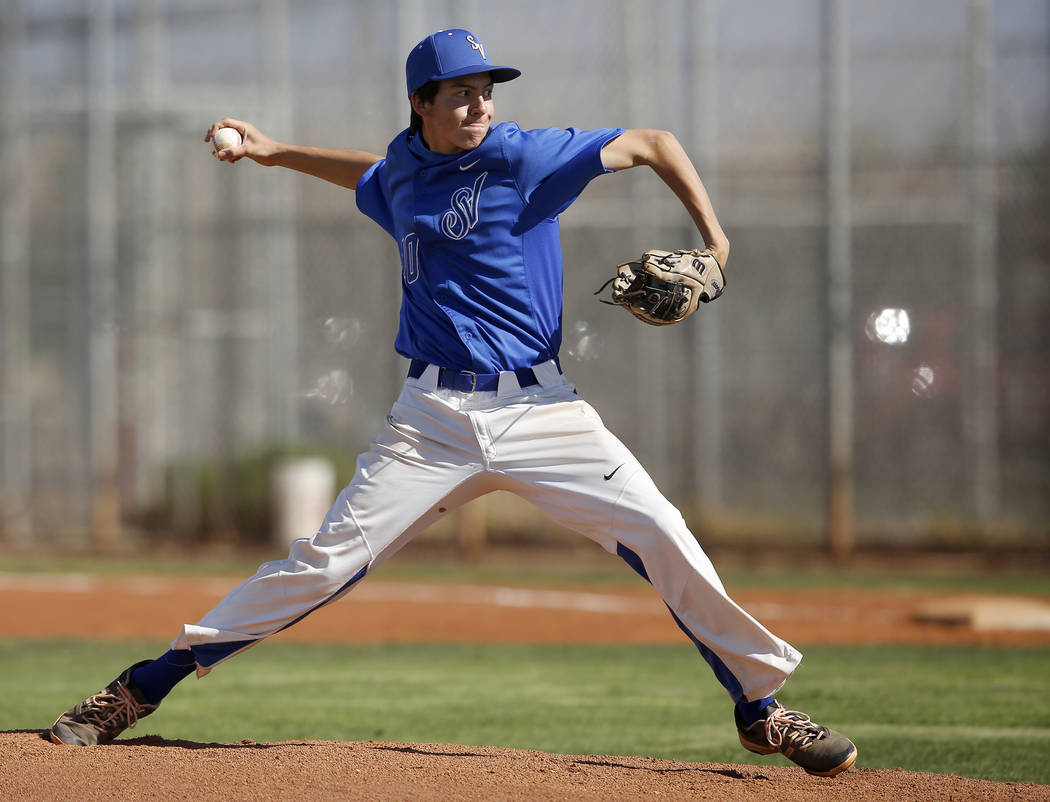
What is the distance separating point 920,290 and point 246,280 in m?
6.59

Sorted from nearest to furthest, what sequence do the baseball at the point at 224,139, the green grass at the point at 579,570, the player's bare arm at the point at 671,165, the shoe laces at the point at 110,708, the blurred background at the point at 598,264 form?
the player's bare arm at the point at 671,165, the shoe laces at the point at 110,708, the baseball at the point at 224,139, the green grass at the point at 579,570, the blurred background at the point at 598,264

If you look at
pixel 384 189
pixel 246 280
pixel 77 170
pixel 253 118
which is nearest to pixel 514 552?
pixel 246 280

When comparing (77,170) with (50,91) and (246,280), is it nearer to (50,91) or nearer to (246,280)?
(50,91)

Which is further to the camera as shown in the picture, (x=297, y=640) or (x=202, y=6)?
(x=202, y=6)

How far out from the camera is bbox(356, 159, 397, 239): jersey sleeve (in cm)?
453

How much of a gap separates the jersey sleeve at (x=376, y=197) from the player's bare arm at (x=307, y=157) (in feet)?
0.30

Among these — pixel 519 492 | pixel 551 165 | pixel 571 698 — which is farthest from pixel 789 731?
pixel 571 698

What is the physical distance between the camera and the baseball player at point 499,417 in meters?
4.15

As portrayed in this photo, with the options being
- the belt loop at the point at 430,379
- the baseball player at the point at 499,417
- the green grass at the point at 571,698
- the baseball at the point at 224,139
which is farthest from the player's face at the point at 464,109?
the green grass at the point at 571,698

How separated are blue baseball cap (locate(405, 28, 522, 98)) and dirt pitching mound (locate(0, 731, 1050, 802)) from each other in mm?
2023

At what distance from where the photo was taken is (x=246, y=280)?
47.0 ft

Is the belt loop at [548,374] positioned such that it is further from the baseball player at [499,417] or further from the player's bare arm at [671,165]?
the player's bare arm at [671,165]

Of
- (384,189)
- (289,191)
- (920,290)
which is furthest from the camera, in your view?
(289,191)

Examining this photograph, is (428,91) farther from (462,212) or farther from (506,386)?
(506,386)
